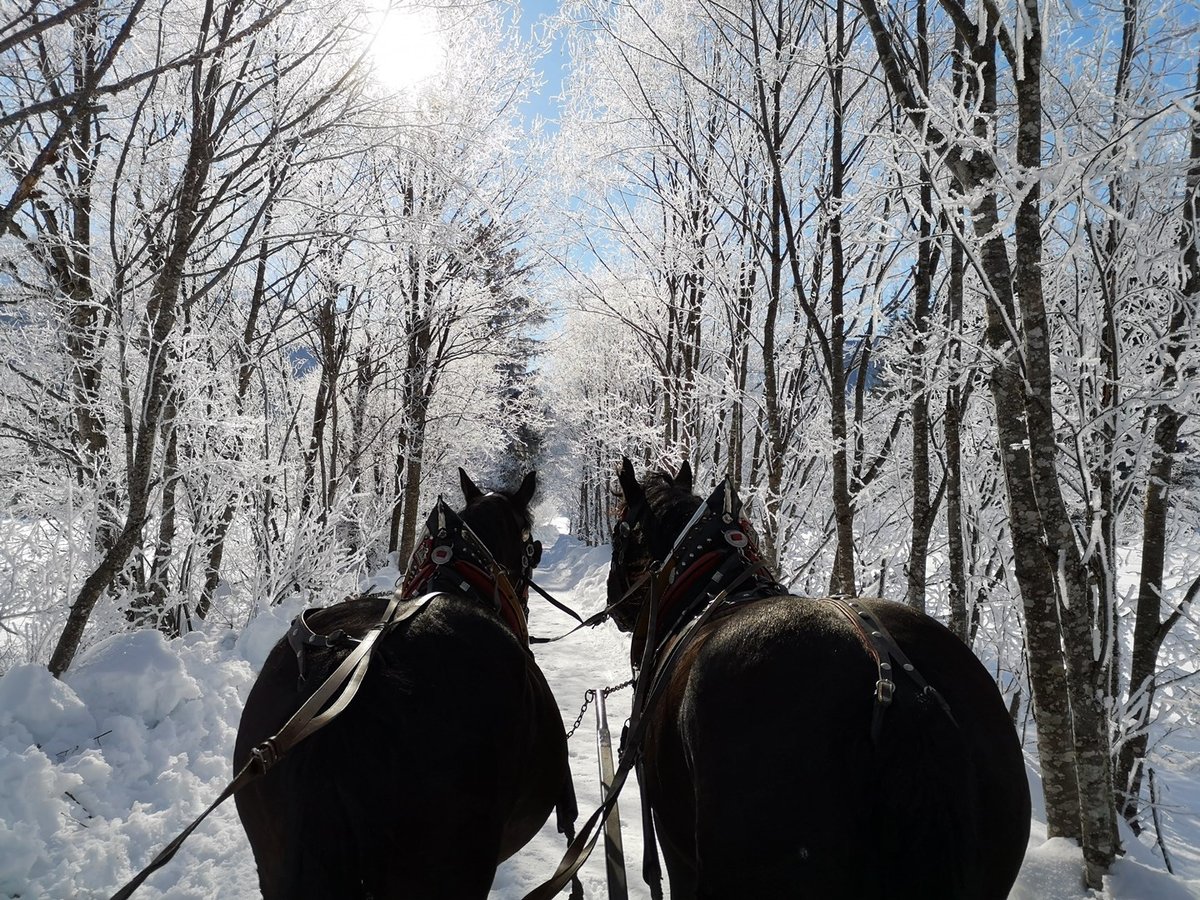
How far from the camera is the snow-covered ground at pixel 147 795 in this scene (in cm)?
289

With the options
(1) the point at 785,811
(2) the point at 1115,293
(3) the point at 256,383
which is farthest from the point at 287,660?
(3) the point at 256,383

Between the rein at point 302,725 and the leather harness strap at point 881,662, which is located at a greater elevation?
the leather harness strap at point 881,662

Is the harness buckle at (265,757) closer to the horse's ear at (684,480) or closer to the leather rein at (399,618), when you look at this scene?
the leather rein at (399,618)

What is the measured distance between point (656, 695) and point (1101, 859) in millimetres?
1689

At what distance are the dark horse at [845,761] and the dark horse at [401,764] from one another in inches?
23.5

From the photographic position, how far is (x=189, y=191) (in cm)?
448

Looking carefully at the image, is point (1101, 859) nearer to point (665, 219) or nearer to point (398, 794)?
point (398, 794)

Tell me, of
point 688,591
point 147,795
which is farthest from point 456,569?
point 147,795

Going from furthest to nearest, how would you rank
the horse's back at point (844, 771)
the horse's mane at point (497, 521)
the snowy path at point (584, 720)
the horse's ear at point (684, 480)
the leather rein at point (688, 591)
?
the horse's ear at point (684, 480), the snowy path at point (584, 720), the horse's mane at point (497, 521), the leather rein at point (688, 591), the horse's back at point (844, 771)

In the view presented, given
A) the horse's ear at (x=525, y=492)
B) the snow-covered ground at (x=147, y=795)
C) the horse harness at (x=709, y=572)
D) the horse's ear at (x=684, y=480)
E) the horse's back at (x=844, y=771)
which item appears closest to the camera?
the horse's back at (x=844, y=771)

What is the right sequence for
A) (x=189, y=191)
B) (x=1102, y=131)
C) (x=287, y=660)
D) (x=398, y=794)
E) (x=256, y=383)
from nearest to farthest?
1. (x=398, y=794)
2. (x=287, y=660)
3. (x=1102, y=131)
4. (x=189, y=191)
5. (x=256, y=383)

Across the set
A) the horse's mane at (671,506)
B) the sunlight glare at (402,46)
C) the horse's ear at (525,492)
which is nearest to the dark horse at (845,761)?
the horse's mane at (671,506)

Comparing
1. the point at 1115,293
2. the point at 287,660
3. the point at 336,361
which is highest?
the point at 336,361

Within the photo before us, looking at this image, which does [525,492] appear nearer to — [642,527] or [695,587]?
[642,527]
